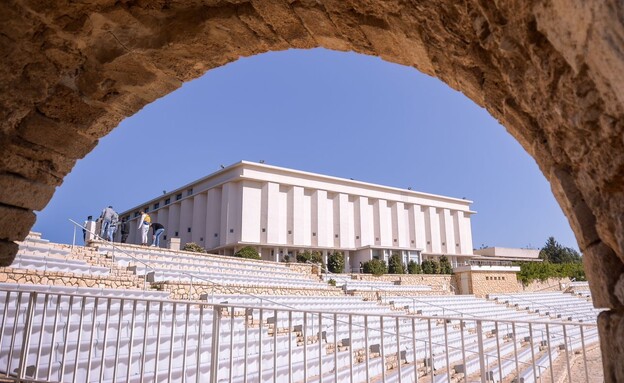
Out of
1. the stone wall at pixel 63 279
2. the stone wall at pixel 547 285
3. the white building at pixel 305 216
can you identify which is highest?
the white building at pixel 305 216

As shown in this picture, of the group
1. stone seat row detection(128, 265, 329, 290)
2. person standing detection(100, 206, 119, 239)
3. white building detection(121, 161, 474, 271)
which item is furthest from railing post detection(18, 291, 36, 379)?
white building detection(121, 161, 474, 271)

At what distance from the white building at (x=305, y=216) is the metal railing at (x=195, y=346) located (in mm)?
22830

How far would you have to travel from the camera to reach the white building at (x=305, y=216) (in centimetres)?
3162

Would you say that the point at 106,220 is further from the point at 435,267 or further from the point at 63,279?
the point at 435,267

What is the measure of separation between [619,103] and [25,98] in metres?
3.45

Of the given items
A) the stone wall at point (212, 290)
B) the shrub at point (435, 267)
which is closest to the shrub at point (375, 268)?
the shrub at point (435, 267)

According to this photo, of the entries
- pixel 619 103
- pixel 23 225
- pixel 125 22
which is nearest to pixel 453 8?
pixel 619 103

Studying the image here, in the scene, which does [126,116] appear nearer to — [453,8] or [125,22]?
[125,22]

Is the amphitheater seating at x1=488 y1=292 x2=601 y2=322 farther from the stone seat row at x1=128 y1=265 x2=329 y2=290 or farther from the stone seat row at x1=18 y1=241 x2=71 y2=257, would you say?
the stone seat row at x1=18 y1=241 x2=71 y2=257

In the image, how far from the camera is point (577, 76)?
131cm

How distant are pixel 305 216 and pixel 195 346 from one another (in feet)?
93.7

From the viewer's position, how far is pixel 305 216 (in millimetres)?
34375

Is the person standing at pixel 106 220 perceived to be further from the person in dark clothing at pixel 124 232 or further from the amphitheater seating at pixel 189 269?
the person in dark clothing at pixel 124 232

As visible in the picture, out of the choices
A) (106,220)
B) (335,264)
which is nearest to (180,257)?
(106,220)
